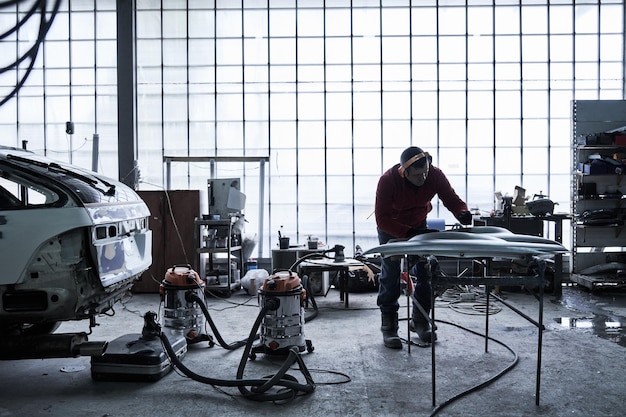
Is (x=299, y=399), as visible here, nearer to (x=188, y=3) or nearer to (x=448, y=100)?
(x=448, y=100)

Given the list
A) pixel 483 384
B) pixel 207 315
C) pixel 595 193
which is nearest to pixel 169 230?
pixel 207 315

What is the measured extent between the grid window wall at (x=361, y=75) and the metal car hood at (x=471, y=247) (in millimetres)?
5524

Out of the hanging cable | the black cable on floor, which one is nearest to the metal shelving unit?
the black cable on floor

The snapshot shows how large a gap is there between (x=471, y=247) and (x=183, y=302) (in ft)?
8.09

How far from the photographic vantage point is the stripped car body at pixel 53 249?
3.20 m

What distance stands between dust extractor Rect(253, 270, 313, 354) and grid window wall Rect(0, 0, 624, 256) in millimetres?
4887

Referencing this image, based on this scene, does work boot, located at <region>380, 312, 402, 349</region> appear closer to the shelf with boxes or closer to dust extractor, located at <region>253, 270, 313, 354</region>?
dust extractor, located at <region>253, 270, 313, 354</region>

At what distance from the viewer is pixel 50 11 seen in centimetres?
943

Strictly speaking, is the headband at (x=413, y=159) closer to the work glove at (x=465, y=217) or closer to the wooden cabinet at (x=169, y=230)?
the work glove at (x=465, y=217)

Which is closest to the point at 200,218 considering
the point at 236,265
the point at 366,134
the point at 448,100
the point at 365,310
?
the point at 236,265

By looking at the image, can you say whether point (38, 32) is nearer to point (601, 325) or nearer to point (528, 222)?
point (528, 222)

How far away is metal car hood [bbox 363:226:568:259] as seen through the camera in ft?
10.1

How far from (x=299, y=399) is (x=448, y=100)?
690cm

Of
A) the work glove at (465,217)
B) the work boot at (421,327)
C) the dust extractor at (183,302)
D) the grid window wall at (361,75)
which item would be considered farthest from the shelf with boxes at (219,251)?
the work glove at (465,217)
